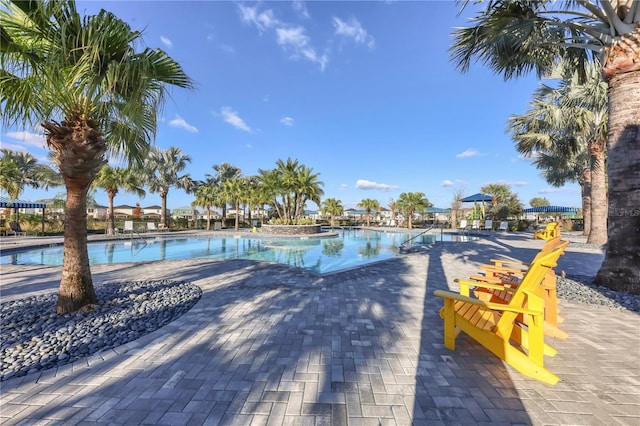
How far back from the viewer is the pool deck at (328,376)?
1.84 m

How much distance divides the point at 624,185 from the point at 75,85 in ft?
29.4

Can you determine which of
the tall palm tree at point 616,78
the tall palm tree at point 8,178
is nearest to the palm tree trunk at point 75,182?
the tall palm tree at point 616,78

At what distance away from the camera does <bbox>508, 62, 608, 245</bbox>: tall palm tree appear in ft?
34.2

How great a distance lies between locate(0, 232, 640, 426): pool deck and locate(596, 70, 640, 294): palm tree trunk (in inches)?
53.0

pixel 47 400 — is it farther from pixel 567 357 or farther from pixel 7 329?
pixel 567 357

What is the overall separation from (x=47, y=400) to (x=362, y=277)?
5236mm

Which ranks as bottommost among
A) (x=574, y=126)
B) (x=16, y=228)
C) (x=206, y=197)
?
(x=16, y=228)

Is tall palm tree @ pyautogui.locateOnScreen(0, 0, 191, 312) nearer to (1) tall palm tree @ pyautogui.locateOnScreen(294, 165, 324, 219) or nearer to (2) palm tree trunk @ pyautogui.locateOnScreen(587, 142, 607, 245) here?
(2) palm tree trunk @ pyautogui.locateOnScreen(587, 142, 607, 245)

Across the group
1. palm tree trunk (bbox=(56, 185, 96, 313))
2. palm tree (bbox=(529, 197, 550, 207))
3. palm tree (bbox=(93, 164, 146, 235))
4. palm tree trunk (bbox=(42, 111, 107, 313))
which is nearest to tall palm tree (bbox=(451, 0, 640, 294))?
palm tree trunk (bbox=(42, 111, 107, 313))

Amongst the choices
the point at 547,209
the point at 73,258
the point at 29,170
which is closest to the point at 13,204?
the point at 29,170

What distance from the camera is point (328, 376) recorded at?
7.51ft

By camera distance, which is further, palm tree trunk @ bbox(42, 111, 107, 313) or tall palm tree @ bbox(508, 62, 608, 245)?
tall palm tree @ bbox(508, 62, 608, 245)

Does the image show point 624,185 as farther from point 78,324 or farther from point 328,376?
point 78,324

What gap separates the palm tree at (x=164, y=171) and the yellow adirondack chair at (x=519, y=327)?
30.0 meters
